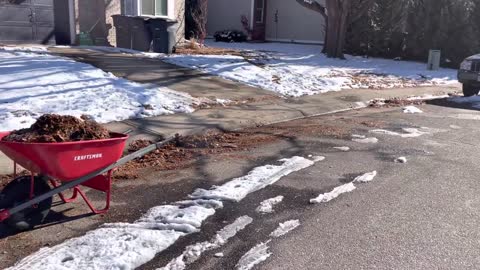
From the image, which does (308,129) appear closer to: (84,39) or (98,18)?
(84,39)

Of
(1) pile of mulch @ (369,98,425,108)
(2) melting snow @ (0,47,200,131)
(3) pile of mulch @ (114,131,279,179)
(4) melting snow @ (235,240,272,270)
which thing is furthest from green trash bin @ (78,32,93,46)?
(4) melting snow @ (235,240,272,270)

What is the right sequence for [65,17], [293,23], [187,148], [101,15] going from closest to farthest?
[187,148], [65,17], [101,15], [293,23]

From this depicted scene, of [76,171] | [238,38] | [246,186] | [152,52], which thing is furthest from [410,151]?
[238,38]

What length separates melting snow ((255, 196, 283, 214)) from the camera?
5180 mm

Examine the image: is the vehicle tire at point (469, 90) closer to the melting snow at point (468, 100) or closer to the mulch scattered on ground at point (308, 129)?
the melting snow at point (468, 100)

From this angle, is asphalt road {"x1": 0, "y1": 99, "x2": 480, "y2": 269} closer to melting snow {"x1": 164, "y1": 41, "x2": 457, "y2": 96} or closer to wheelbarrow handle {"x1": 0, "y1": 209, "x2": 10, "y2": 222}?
wheelbarrow handle {"x1": 0, "y1": 209, "x2": 10, "y2": 222}

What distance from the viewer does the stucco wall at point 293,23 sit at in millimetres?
30016

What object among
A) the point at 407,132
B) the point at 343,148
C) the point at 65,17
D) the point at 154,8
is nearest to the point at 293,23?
the point at 154,8

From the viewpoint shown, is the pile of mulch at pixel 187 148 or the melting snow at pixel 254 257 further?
the pile of mulch at pixel 187 148

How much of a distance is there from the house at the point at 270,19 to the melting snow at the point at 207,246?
2625cm

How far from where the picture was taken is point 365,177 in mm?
6410

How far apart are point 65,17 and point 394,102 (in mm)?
11964

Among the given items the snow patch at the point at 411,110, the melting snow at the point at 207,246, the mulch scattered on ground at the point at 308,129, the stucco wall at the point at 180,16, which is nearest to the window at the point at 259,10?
the stucco wall at the point at 180,16

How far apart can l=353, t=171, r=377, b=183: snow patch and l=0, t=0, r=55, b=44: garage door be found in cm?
1411
